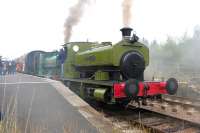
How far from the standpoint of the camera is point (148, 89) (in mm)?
9133

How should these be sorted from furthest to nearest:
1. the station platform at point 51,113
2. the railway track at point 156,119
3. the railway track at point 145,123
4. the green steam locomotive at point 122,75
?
the green steam locomotive at point 122,75
the railway track at point 156,119
the railway track at point 145,123
the station platform at point 51,113

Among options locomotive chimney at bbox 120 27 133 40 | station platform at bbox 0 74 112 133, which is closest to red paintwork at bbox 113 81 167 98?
station platform at bbox 0 74 112 133

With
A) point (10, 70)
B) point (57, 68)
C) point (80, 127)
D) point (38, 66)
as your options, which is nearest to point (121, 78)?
point (80, 127)

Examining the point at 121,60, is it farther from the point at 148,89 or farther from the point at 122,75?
the point at 148,89

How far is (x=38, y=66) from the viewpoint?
2653 cm

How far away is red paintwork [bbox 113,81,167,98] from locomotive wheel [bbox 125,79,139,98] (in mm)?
125

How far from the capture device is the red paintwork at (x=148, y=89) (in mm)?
8531

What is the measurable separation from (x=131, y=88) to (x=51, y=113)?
286 centimetres

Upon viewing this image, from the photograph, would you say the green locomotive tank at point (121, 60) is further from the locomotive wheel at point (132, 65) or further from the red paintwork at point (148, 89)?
the red paintwork at point (148, 89)

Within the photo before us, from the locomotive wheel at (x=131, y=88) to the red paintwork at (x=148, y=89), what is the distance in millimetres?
125

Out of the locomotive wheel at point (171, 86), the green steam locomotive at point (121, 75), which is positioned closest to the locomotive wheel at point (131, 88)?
the green steam locomotive at point (121, 75)

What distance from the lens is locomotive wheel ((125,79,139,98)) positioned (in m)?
8.53

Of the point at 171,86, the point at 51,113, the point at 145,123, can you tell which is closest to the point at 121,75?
the point at 171,86

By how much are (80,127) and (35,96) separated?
10.9 ft
